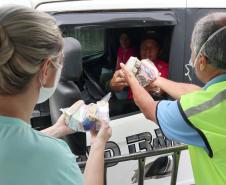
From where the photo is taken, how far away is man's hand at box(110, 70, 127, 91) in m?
2.99

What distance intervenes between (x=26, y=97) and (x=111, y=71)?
95.7 inches

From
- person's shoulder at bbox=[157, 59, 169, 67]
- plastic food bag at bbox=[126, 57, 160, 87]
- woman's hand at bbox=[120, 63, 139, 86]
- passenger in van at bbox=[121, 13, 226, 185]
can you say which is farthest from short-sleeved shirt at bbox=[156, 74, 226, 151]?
person's shoulder at bbox=[157, 59, 169, 67]

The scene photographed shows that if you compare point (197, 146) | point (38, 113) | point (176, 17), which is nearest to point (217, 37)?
point (197, 146)

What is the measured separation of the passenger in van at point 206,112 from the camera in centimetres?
185

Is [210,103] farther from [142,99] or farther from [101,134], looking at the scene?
[142,99]

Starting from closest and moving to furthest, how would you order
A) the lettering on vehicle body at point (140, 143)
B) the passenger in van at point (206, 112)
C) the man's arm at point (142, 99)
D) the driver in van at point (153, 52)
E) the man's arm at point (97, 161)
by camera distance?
the man's arm at point (97, 161) → the passenger in van at point (206, 112) → the man's arm at point (142, 99) → the lettering on vehicle body at point (140, 143) → the driver in van at point (153, 52)

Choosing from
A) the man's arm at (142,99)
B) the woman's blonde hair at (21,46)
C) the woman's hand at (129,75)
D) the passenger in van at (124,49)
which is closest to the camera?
the woman's blonde hair at (21,46)

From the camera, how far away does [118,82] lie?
121 inches

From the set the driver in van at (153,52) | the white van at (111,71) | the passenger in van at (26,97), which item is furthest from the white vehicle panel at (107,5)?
the passenger in van at (26,97)

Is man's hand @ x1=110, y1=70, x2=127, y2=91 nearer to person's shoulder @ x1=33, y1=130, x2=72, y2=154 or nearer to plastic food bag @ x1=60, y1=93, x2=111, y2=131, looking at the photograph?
plastic food bag @ x1=60, y1=93, x2=111, y2=131

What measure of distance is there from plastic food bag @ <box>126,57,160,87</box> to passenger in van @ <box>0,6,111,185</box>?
4.33 ft

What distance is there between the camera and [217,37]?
1929 millimetres

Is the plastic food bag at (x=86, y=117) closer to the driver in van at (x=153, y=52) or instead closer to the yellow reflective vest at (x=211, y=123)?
the yellow reflective vest at (x=211, y=123)

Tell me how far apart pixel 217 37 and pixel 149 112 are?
555 mm
